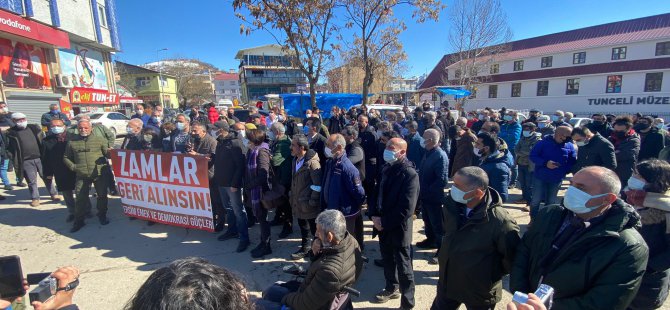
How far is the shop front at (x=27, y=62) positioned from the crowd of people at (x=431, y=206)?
398 inches

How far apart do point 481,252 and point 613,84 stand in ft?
130

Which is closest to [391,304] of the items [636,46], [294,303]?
[294,303]

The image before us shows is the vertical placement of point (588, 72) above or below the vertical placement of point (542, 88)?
above

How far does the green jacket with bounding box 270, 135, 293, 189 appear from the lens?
489 cm

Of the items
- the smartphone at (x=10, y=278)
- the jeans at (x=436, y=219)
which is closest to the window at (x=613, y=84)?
the jeans at (x=436, y=219)

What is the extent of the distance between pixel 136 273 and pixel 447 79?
4371cm

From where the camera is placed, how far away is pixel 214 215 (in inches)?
214

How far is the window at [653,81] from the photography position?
27.8 meters

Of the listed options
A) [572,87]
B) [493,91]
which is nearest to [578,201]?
[572,87]

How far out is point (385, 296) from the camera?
11.2 feet

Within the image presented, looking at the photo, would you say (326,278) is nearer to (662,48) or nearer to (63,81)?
(63,81)

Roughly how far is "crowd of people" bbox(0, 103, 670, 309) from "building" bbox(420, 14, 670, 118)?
96.4ft

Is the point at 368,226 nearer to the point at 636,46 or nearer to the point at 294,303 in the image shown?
the point at 294,303

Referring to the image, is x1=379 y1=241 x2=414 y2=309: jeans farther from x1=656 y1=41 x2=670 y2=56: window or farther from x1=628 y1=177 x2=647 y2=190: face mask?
x1=656 y1=41 x2=670 y2=56: window
